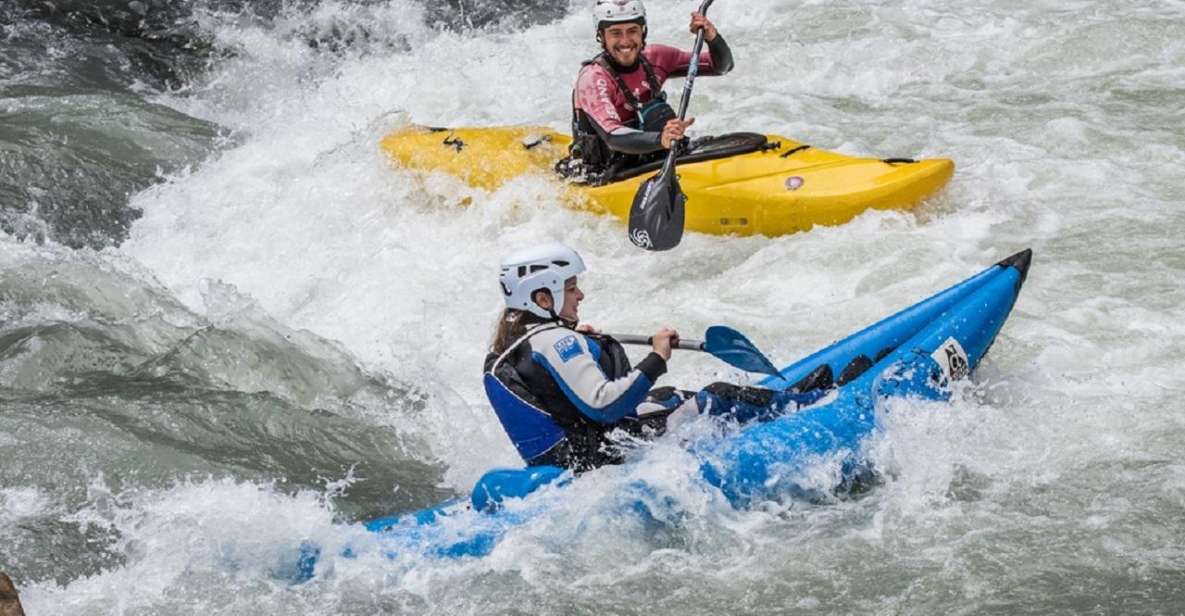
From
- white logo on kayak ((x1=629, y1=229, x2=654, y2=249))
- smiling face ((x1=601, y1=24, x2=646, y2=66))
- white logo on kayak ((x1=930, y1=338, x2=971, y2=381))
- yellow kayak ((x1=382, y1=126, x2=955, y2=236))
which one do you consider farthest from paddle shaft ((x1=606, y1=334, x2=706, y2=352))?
smiling face ((x1=601, y1=24, x2=646, y2=66))

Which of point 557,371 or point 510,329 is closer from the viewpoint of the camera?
point 557,371

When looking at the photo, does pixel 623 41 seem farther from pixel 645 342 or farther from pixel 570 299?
pixel 570 299

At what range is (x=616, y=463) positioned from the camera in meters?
4.90

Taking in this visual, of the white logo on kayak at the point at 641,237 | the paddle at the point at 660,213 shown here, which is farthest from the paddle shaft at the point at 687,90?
the white logo on kayak at the point at 641,237

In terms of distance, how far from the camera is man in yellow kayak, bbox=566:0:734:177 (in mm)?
7566

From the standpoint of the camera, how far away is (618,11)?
755 centimetres

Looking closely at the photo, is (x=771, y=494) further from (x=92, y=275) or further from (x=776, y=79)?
(x=776, y=79)

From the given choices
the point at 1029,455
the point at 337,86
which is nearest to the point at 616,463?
the point at 1029,455

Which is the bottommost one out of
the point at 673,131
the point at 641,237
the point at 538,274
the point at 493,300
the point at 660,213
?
the point at 493,300

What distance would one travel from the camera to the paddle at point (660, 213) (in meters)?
7.24

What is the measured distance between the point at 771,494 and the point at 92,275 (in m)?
3.88

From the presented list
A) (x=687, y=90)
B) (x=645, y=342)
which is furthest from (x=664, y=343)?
(x=687, y=90)

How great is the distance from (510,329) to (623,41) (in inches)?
125

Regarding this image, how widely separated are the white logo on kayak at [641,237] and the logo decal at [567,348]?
8.40 feet
